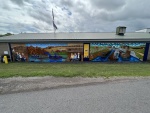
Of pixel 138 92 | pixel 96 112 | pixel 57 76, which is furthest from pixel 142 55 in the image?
pixel 96 112

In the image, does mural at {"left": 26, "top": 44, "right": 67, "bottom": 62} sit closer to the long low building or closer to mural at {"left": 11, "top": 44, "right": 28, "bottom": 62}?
the long low building

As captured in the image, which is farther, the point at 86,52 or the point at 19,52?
the point at 19,52

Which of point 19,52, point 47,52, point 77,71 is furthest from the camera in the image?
point 19,52

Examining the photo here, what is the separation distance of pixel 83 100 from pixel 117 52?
1060 centimetres

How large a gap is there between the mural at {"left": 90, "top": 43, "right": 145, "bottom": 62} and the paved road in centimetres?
829

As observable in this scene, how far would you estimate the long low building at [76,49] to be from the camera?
12516 mm

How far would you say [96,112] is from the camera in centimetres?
299

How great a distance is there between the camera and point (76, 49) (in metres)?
12.8

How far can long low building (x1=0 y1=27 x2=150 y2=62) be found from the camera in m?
12.5

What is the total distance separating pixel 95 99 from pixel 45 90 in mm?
2182

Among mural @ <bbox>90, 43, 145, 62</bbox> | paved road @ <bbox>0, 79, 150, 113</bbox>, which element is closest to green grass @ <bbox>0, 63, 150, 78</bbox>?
paved road @ <bbox>0, 79, 150, 113</bbox>

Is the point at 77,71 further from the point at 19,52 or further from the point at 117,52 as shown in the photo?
the point at 19,52

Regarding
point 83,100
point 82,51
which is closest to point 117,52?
point 82,51

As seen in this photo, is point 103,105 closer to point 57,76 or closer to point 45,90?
point 45,90
